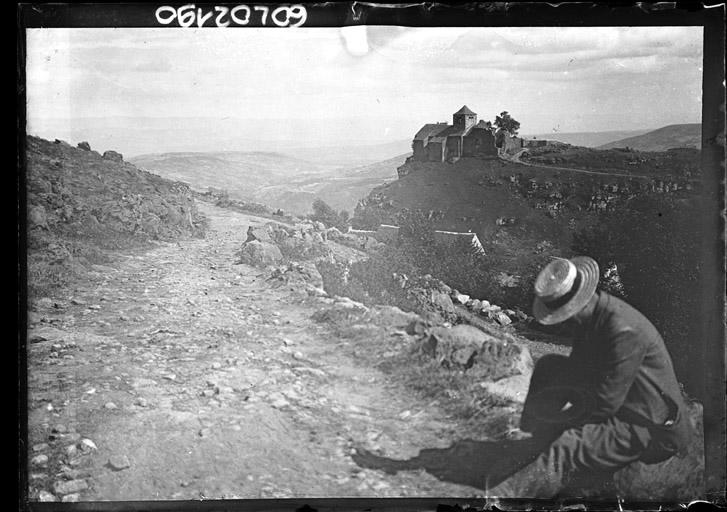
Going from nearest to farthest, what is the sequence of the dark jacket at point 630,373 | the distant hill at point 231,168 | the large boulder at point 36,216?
the dark jacket at point 630,373, the large boulder at point 36,216, the distant hill at point 231,168

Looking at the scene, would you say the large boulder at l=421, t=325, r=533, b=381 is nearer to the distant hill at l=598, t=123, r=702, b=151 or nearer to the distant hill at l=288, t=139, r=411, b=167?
the distant hill at l=288, t=139, r=411, b=167

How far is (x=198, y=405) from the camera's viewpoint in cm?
320

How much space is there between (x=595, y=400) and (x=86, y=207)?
288cm

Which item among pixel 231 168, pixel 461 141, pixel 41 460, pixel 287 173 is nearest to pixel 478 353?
pixel 461 141

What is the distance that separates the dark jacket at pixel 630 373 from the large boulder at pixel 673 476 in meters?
0.08

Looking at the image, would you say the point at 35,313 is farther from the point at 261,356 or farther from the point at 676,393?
the point at 676,393

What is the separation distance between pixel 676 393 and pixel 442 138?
5.95 ft

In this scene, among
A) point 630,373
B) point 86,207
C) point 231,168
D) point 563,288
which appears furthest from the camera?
point 231,168

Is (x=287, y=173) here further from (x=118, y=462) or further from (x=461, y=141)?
(x=118, y=462)

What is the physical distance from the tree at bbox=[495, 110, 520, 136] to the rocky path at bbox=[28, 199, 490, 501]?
147 cm

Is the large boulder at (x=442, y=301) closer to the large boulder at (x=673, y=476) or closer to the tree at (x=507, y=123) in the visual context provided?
the tree at (x=507, y=123)

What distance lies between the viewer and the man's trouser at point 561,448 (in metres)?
3.15

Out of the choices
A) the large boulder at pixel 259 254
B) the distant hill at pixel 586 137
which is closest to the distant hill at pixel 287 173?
the large boulder at pixel 259 254

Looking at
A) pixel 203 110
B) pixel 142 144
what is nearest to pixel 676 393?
pixel 203 110
